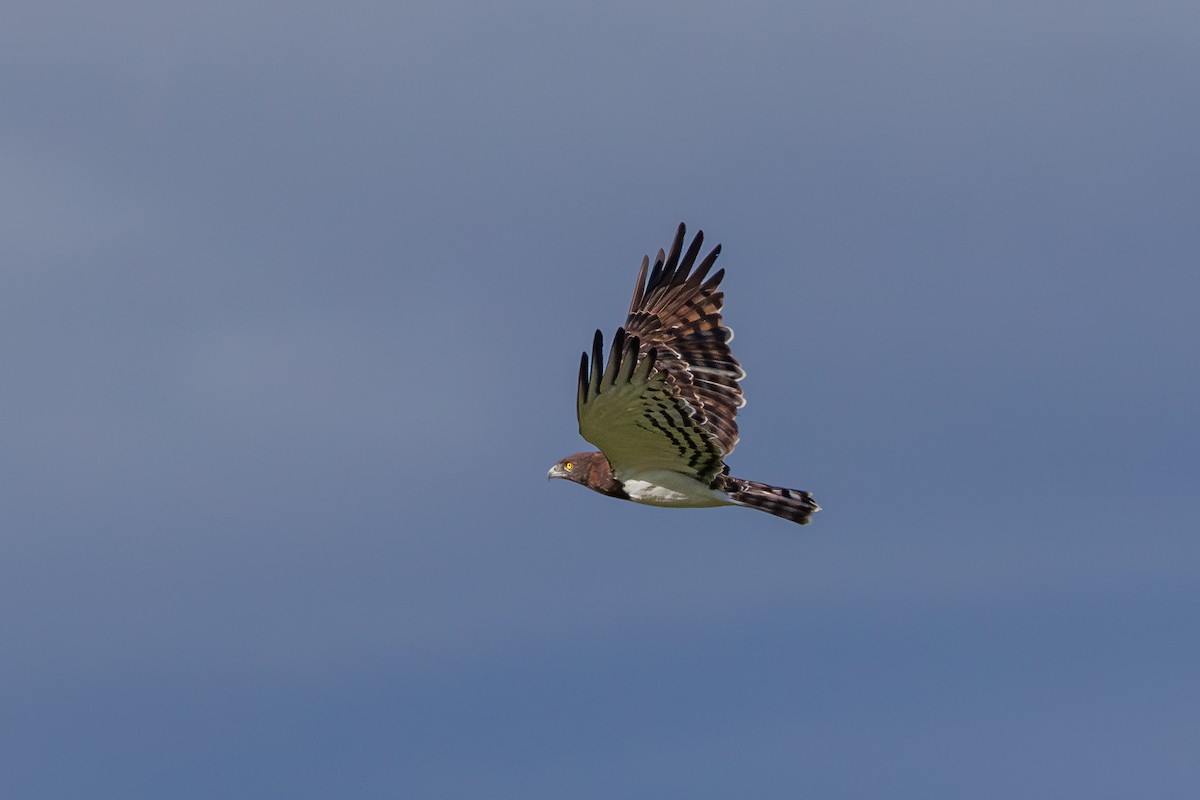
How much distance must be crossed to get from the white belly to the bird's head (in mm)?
377

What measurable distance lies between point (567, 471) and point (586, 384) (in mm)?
3642

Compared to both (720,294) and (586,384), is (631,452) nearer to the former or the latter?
(586,384)

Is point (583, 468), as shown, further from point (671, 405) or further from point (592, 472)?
point (671, 405)

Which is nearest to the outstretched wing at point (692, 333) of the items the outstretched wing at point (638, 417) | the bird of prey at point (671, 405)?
the bird of prey at point (671, 405)

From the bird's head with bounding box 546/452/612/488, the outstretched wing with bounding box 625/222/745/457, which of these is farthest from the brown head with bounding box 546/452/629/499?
the outstretched wing with bounding box 625/222/745/457

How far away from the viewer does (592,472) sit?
72.6 feet

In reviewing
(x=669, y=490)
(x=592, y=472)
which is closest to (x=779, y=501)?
(x=669, y=490)

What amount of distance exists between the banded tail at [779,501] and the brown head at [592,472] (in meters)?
1.52

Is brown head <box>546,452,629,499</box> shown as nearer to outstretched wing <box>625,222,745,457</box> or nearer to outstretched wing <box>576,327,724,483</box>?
outstretched wing <box>576,327,724,483</box>

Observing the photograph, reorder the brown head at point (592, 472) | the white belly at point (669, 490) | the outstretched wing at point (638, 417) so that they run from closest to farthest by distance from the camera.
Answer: the outstretched wing at point (638, 417)
the white belly at point (669, 490)
the brown head at point (592, 472)

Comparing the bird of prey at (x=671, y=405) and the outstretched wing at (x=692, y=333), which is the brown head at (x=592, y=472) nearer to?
the bird of prey at (x=671, y=405)

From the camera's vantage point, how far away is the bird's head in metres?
22.0

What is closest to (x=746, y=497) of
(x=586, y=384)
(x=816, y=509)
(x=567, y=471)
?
(x=816, y=509)

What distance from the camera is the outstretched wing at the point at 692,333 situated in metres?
22.9
